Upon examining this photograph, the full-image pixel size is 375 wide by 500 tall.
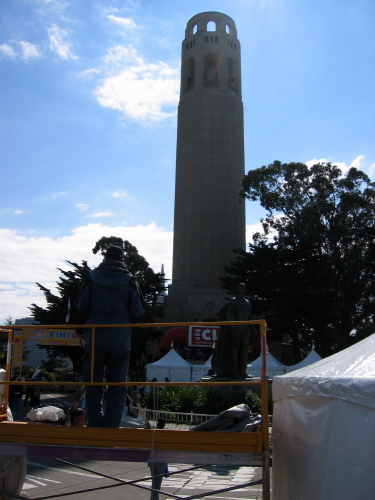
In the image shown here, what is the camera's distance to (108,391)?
5.07 metres

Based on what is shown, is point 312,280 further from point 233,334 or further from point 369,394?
point 369,394

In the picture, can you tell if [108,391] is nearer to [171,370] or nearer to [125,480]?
[125,480]

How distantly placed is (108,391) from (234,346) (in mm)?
6754

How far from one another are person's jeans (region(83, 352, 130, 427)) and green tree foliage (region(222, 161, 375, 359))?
26604 mm

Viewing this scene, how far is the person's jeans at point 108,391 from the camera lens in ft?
16.4

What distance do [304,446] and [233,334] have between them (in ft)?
25.1

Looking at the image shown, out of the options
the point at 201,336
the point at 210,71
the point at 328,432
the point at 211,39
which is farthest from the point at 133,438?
the point at 211,39

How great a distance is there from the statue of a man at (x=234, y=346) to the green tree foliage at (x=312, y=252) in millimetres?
19773

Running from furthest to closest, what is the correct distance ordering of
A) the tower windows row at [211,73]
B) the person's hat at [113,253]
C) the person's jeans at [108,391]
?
the tower windows row at [211,73], the person's hat at [113,253], the person's jeans at [108,391]

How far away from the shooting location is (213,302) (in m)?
39.1

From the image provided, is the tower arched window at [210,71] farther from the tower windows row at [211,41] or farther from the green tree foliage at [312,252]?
the green tree foliage at [312,252]

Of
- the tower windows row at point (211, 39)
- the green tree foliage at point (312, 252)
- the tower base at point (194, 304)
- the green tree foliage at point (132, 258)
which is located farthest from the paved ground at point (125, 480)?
the tower windows row at point (211, 39)

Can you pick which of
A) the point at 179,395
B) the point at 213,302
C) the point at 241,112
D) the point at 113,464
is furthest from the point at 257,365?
the point at 241,112

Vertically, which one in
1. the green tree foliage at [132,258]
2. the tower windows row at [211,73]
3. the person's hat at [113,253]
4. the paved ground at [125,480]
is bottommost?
the paved ground at [125,480]
